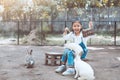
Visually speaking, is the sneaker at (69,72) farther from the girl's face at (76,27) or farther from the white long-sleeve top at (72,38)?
the girl's face at (76,27)

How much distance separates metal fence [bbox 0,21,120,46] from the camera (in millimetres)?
14320

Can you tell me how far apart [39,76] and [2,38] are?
9.19m

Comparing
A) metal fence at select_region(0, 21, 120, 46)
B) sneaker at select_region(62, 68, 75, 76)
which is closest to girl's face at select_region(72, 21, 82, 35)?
sneaker at select_region(62, 68, 75, 76)

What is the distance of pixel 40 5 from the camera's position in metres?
19.0

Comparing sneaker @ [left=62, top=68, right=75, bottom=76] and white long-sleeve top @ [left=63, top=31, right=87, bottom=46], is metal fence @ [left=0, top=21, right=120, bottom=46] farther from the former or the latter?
sneaker @ [left=62, top=68, right=75, bottom=76]

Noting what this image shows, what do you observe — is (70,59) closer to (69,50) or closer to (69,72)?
(69,50)

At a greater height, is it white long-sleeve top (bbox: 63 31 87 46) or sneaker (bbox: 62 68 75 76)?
white long-sleeve top (bbox: 63 31 87 46)

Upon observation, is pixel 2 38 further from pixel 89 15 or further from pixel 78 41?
pixel 78 41

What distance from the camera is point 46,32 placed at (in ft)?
48.6

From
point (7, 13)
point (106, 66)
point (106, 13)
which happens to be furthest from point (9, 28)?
point (106, 66)

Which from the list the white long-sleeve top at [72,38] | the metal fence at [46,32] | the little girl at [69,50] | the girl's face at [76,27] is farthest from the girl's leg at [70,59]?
the metal fence at [46,32]

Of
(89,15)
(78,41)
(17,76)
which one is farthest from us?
(89,15)

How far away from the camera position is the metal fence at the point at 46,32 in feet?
47.0

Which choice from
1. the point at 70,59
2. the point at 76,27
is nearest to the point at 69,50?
the point at 70,59
